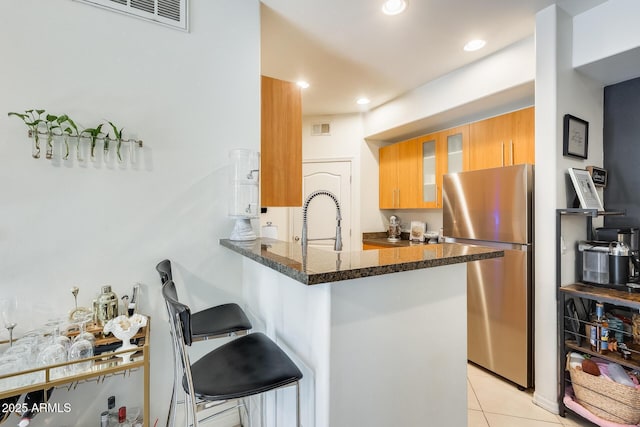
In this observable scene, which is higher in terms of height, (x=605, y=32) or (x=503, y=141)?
(x=605, y=32)

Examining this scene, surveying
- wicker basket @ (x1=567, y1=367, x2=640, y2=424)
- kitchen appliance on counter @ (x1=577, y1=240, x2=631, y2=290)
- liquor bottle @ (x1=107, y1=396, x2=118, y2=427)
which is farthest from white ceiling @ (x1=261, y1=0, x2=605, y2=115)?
liquor bottle @ (x1=107, y1=396, x2=118, y2=427)

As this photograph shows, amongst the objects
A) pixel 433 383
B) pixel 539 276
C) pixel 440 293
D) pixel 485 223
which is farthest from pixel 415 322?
pixel 485 223

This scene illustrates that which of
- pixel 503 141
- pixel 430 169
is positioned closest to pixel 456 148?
pixel 430 169

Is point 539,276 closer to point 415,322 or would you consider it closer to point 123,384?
point 415,322

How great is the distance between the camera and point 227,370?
1.11 metres

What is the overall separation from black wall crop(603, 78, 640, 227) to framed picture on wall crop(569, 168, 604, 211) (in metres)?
0.38

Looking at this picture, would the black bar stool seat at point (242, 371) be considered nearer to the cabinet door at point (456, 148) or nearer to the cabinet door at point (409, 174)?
the cabinet door at point (456, 148)

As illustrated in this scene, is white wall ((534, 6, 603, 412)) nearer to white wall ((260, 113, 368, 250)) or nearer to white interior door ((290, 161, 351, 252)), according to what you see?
white wall ((260, 113, 368, 250))

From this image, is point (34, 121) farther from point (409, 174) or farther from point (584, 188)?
point (409, 174)

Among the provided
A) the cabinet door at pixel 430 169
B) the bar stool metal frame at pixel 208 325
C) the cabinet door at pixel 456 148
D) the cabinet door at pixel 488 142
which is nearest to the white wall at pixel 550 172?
the cabinet door at pixel 488 142

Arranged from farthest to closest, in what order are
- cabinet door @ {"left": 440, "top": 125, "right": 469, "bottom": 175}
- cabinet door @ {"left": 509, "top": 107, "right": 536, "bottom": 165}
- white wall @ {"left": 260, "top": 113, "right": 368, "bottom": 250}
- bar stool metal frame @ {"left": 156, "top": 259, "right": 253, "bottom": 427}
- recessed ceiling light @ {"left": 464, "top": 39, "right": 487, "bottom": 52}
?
white wall @ {"left": 260, "top": 113, "right": 368, "bottom": 250}, cabinet door @ {"left": 440, "top": 125, "right": 469, "bottom": 175}, cabinet door @ {"left": 509, "top": 107, "right": 536, "bottom": 165}, recessed ceiling light @ {"left": 464, "top": 39, "right": 487, "bottom": 52}, bar stool metal frame @ {"left": 156, "top": 259, "right": 253, "bottom": 427}

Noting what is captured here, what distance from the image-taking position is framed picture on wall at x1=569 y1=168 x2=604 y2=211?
1.94 metres

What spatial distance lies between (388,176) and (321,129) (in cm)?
116

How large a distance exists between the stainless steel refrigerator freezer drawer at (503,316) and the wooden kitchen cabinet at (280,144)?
1667 mm
